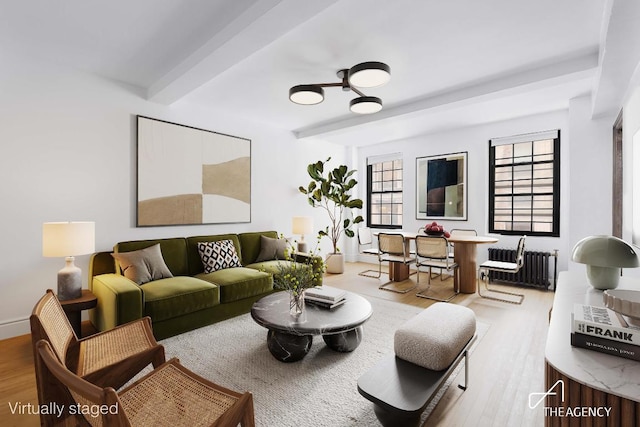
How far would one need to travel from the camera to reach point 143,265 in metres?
3.29

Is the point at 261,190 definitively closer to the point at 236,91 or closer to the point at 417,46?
the point at 236,91

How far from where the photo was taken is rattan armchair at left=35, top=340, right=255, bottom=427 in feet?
3.84

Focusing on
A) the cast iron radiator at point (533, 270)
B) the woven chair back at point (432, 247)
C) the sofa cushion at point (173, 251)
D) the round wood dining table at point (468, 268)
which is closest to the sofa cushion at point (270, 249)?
the sofa cushion at point (173, 251)

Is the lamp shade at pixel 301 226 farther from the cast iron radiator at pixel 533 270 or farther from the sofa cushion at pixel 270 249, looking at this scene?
the cast iron radiator at pixel 533 270

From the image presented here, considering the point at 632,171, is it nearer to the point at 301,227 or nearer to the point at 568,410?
the point at 568,410

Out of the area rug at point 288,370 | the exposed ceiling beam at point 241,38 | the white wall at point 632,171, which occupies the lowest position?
the area rug at point 288,370

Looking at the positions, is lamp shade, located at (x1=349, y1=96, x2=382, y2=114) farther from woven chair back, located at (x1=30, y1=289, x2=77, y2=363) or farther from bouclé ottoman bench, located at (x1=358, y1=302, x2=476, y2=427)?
woven chair back, located at (x1=30, y1=289, x2=77, y2=363)

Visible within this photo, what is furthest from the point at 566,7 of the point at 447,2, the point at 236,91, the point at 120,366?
the point at 120,366

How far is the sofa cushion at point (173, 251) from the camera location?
362 centimetres

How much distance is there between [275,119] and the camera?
5055 millimetres

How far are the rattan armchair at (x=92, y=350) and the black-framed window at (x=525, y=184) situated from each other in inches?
218

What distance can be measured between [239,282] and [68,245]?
5.31 ft

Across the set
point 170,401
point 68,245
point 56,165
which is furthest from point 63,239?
point 170,401

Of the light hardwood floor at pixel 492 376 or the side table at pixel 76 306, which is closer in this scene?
the light hardwood floor at pixel 492 376
